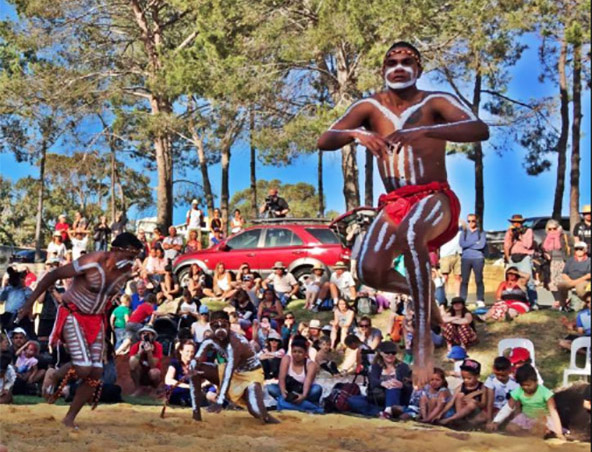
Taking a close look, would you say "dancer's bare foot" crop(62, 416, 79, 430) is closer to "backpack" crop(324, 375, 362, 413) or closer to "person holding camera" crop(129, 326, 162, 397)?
"person holding camera" crop(129, 326, 162, 397)

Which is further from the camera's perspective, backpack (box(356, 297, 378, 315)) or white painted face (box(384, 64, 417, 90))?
backpack (box(356, 297, 378, 315))

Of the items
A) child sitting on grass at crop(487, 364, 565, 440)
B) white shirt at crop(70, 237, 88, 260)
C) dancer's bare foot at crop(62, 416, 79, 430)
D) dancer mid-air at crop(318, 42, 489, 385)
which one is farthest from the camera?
white shirt at crop(70, 237, 88, 260)

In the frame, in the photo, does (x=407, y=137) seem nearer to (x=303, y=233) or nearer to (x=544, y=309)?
(x=544, y=309)

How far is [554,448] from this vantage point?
6387mm

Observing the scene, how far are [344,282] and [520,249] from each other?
2325 millimetres

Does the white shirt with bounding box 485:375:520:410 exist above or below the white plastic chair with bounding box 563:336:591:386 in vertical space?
below

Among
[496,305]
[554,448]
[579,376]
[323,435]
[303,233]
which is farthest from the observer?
[303,233]

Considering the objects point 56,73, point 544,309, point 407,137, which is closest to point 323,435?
point 407,137

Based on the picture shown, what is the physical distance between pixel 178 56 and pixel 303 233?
134 inches

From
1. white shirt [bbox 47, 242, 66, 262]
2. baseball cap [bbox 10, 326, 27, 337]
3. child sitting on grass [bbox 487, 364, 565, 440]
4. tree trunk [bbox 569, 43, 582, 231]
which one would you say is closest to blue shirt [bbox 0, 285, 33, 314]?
baseball cap [bbox 10, 326, 27, 337]

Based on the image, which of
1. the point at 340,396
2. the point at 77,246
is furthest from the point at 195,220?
the point at 340,396

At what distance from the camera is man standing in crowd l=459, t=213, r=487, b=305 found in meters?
9.21

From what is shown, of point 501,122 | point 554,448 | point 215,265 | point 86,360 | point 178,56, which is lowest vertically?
point 554,448

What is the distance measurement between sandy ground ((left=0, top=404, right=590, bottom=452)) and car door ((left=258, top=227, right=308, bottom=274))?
4.75m
